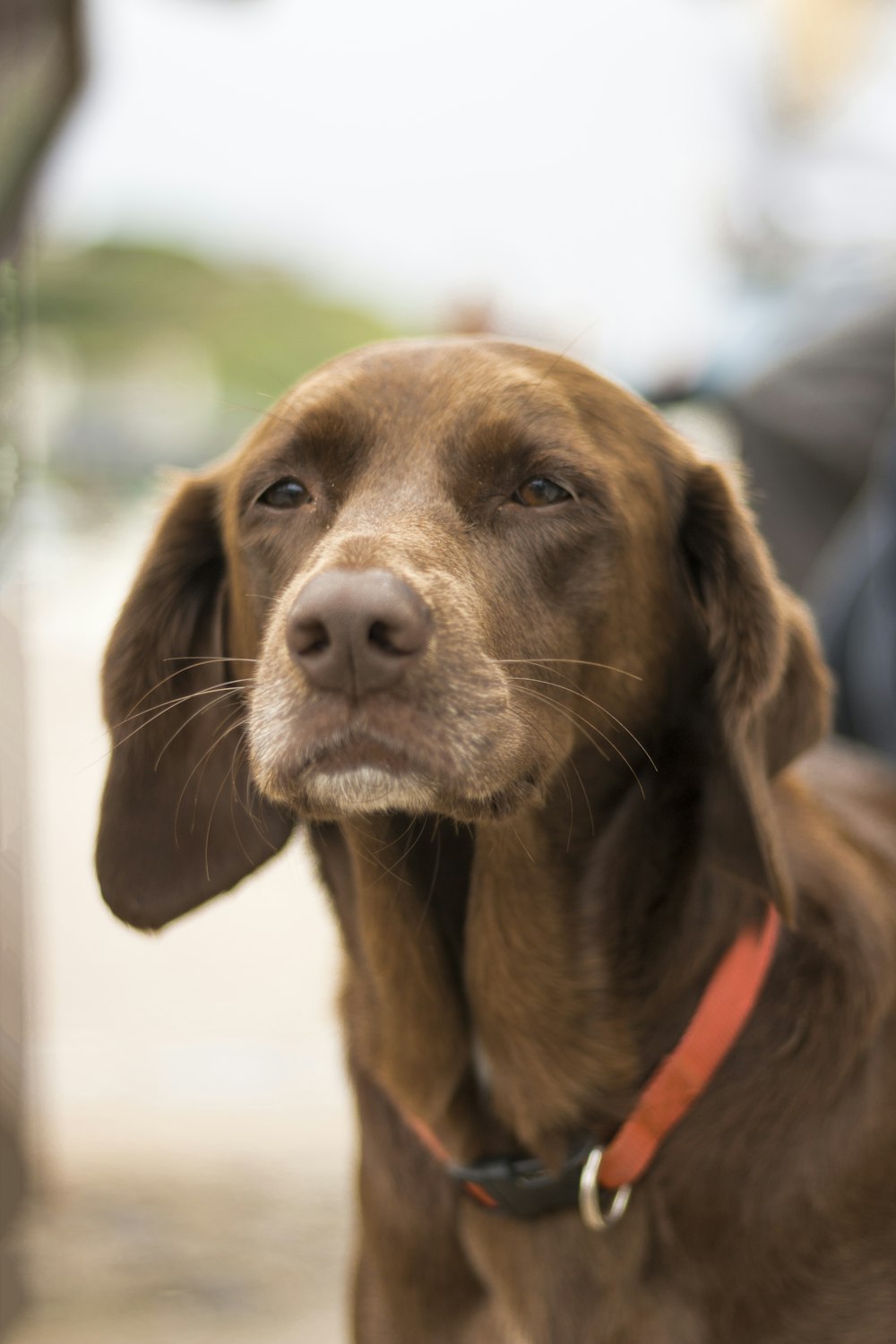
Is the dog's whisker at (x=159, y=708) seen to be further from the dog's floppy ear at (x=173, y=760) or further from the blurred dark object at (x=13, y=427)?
the blurred dark object at (x=13, y=427)

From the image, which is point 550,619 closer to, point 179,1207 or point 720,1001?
point 720,1001

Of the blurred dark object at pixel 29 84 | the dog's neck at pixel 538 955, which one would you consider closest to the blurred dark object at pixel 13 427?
the blurred dark object at pixel 29 84

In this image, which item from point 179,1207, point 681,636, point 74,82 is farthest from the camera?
point 179,1207

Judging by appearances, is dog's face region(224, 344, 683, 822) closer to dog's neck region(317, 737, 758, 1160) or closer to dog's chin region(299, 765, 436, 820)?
dog's chin region(299, 765, 436, 820)

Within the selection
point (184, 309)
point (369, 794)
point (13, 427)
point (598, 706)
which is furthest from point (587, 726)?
point (184, 309)

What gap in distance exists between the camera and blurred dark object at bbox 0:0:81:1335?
2.97 meters

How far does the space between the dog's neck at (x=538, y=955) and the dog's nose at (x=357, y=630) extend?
44 cm

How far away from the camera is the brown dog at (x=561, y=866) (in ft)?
6.39

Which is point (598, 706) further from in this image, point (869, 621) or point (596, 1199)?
point (869, 621)

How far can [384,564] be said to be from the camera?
66.4 inches

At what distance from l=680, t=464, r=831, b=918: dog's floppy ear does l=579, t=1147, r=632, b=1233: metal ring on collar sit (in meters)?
0.45

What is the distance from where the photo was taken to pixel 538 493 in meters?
2.01

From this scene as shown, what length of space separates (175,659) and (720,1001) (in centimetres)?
101

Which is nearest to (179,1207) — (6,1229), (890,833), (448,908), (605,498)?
(6,1229)
